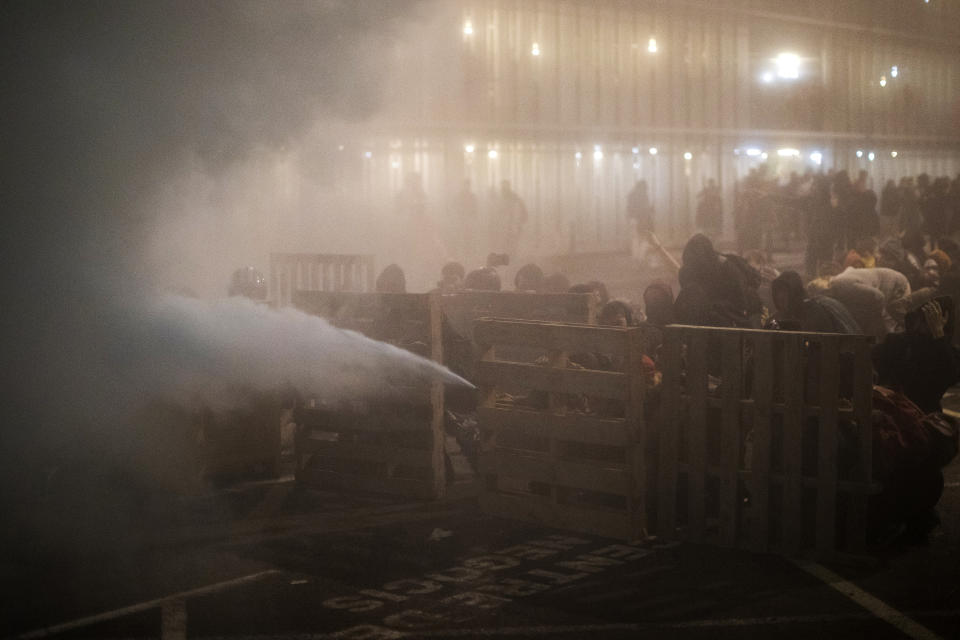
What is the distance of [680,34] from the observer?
2956 cm

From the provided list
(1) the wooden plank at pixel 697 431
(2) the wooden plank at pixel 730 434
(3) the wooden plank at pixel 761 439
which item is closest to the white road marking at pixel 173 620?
(1) the wooden plank at pixel 697 431

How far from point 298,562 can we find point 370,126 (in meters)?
16.9

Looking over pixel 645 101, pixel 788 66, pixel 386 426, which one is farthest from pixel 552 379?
pixel 788 66

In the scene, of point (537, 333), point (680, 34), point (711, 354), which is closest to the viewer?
point (537, 333)

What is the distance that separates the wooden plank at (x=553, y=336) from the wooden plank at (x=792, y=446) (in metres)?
0.97

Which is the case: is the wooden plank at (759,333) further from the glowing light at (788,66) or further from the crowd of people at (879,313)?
the glowing light at (788,66)

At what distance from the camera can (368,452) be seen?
7852 mm

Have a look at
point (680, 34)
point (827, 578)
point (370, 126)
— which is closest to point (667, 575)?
point (827, 578)

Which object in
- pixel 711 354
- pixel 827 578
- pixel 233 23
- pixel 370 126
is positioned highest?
pixel 370 126

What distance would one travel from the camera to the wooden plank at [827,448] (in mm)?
6113

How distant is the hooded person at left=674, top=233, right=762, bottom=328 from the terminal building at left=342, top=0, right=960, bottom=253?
1308 centimetres

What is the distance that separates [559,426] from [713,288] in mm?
2679

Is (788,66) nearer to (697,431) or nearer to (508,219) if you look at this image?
(508,219)

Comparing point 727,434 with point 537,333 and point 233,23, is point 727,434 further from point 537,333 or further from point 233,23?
point 233,23
